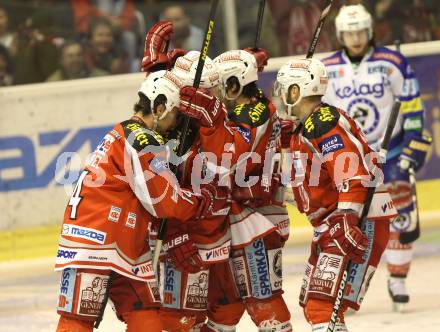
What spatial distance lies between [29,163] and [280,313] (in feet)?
12.2

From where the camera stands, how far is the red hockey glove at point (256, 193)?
750 centimetres

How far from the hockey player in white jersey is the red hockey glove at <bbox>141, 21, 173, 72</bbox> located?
79.6 inches

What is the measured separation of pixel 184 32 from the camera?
11547 millimetres

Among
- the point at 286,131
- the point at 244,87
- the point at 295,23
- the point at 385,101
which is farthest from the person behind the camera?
the point at 295,23

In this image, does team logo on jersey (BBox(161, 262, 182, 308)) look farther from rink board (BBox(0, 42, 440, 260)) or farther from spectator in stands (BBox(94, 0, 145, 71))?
spectator in stands (BBox(94, 0, 145, 71))

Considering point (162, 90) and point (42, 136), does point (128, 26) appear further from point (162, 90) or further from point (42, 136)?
point (162, 90)

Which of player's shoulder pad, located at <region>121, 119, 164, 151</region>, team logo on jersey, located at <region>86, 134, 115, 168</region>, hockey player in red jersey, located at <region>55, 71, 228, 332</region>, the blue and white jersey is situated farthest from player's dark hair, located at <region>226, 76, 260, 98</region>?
the blue and white jersey

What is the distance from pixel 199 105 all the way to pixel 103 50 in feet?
15.2

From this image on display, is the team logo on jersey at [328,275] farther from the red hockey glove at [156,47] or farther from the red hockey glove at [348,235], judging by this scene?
the red hockey glove at [156,47]

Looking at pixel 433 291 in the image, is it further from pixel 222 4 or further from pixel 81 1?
pixel 81 1

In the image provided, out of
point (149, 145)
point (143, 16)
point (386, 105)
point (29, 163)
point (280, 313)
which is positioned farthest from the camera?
point (143, 16)

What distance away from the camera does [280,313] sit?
7531 millimetres

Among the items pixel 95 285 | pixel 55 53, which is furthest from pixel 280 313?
pixel 55 53

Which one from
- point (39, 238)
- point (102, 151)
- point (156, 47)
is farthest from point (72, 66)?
point (102, 151)
